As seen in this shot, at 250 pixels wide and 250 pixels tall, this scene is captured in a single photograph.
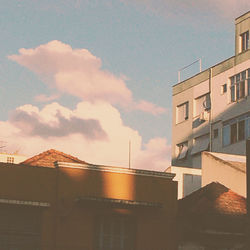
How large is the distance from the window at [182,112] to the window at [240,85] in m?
7.35

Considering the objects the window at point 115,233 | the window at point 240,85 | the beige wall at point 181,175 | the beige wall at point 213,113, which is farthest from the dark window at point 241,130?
the window at point 115,233

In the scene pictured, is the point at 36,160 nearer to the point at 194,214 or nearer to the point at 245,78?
the point at 194,214

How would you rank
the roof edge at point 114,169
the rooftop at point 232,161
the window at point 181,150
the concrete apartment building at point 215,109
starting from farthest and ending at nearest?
the window at point 181,150, the concrete apartment building at point 215,109, the rooftop at point 232,161, the roof edge at point 114,169


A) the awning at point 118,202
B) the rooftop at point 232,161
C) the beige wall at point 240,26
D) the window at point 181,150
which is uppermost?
the beige wall at point 240,26

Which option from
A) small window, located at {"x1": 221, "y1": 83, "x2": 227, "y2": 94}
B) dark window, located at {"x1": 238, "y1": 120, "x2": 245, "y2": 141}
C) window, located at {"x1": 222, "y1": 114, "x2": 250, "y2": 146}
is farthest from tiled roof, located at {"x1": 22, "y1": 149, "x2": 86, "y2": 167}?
small window, located at {"x1": 221, "y1": 83, "x2": 227, "y2": 94}

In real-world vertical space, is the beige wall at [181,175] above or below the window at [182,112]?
below

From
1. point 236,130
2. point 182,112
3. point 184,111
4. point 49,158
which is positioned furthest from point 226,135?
point 49,158

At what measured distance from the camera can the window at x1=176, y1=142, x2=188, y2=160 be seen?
64762 millimetres

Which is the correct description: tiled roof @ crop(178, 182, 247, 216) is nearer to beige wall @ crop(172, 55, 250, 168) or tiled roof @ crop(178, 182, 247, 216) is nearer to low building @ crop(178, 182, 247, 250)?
low building @ crop(178, 182, 247, 250)

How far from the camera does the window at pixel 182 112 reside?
65.8 m

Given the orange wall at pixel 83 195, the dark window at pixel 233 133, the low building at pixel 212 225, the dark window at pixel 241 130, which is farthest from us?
the dark window at pixel 233 133

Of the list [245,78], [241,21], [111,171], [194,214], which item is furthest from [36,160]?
[241,21]

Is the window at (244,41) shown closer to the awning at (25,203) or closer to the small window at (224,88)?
the small window at (224,88)

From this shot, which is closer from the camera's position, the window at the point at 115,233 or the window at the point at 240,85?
the window at the point at 115,233
